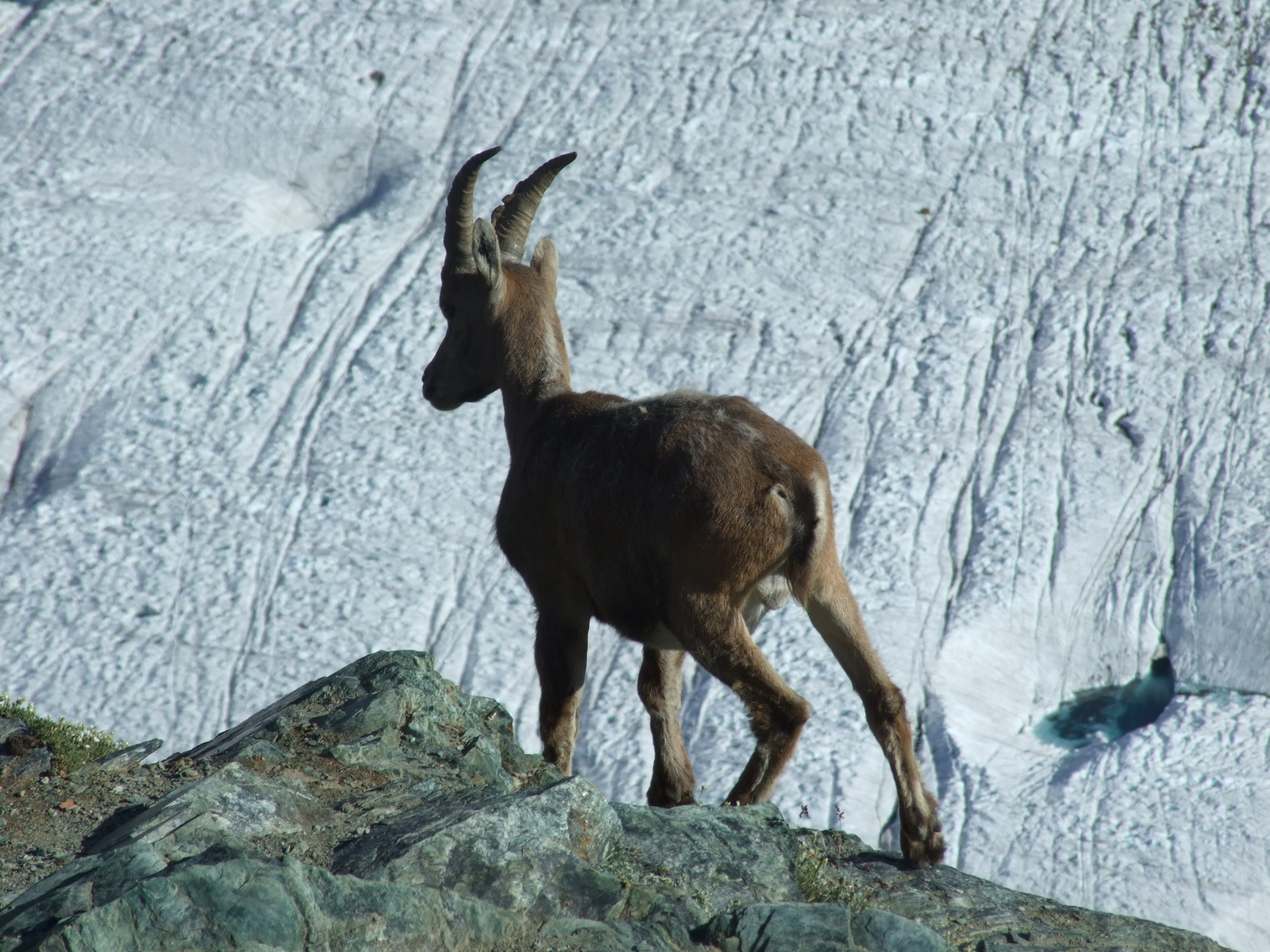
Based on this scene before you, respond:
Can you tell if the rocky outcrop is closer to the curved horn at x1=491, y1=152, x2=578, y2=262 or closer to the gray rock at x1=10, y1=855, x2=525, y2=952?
the gray rock at x1=10, y1=855, x2=525, y2=952

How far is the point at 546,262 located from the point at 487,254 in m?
0.74

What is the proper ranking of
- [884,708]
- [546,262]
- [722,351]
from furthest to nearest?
1. [722,351]
2. [546,262]
3. [884,708]

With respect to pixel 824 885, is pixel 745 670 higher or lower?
higher

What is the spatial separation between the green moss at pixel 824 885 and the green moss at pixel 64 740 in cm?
335

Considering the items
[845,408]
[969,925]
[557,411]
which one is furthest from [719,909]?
[845,408]

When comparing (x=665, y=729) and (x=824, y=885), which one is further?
(x=665, y=729)

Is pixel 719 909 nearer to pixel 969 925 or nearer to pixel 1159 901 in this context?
pixel 969 925

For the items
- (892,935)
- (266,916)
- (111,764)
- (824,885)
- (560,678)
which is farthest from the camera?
(560,678)

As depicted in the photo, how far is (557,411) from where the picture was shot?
7.10 metres

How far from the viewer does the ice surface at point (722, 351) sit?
12648 millimetres

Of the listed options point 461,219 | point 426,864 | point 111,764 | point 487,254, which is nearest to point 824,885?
point 426,864

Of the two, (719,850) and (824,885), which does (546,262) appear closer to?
(719,850)

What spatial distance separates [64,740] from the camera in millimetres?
5902

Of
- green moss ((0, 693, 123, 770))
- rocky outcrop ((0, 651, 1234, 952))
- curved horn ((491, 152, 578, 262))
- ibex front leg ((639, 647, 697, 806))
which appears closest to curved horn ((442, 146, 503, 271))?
curved horn ((491, 152, 578, 262))
